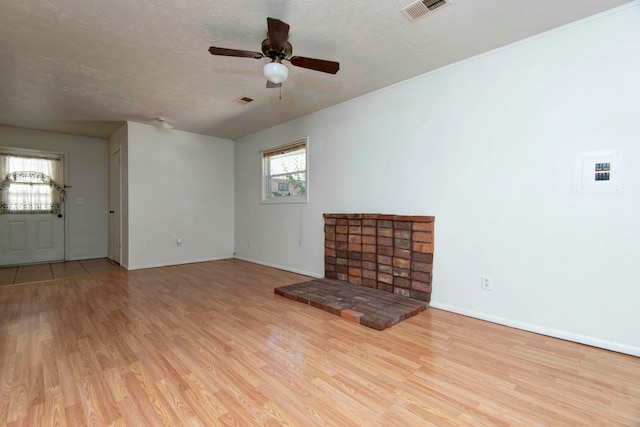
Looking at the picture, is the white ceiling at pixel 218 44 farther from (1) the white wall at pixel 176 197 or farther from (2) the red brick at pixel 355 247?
(2) the red brick at pixel 355 247

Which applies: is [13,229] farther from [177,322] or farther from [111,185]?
[177,322]

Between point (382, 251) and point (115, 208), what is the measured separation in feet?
17.1

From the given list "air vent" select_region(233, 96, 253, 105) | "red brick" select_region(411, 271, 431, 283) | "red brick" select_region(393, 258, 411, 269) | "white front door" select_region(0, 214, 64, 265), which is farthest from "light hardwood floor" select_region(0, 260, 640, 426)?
"white front door" select_region(0, 214, 64, 265)

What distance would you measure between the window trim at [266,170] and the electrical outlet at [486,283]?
2.65m

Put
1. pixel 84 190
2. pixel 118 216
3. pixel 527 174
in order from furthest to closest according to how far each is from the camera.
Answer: pixel 84 190
pixel 118 216
pixel 527 174

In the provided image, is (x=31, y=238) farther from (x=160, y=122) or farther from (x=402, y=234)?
(x=402, y=234)

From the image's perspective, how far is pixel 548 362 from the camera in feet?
6.49

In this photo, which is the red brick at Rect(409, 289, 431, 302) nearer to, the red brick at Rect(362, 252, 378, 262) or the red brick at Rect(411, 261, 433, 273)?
the red brick at Rect(411, 261, 433, 273)

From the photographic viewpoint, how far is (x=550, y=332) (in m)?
2.38

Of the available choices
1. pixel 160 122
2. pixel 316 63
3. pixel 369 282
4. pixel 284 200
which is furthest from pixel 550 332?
pixel 160 122

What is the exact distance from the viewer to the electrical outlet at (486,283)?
2.71 m

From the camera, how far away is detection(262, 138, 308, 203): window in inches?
188

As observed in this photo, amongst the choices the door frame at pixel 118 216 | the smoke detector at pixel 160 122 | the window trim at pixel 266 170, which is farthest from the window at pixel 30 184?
the window trim at pixel 266 170

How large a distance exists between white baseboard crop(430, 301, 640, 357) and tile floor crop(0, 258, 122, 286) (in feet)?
17.4
